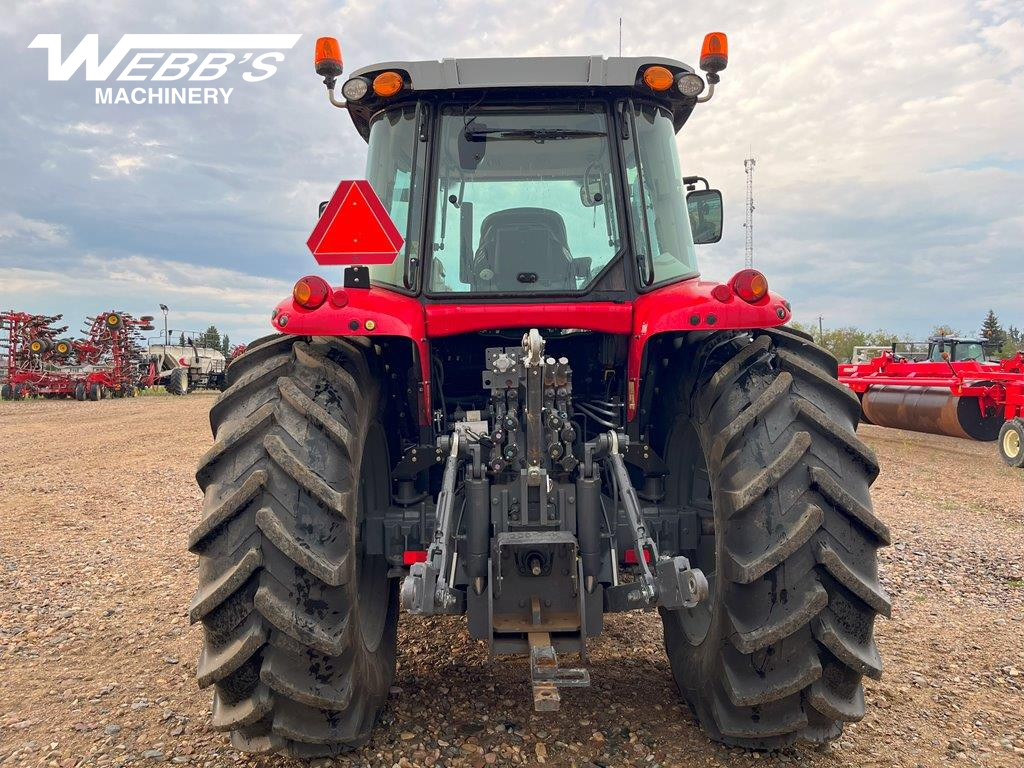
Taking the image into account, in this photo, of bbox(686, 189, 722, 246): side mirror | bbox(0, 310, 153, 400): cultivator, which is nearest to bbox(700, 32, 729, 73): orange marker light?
bbox(686, 189, 722, 246): side mirror

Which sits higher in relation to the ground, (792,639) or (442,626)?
(792,639)

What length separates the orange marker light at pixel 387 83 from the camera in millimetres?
2934

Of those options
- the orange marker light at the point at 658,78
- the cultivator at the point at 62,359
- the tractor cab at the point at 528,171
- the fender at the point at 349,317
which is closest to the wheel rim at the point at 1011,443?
the tractor cab at the point at 528,171

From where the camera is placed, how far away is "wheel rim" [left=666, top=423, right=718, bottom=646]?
2.87 metres

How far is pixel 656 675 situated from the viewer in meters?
3.22

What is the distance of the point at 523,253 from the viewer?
121 inches

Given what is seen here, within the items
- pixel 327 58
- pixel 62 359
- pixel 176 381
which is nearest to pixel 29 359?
pixel 62 359

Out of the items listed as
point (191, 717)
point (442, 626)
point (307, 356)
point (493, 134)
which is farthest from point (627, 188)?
point (191, 717)

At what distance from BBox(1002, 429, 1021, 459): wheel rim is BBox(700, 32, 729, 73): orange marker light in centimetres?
901

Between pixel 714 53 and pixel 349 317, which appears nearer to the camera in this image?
pixel 349 317

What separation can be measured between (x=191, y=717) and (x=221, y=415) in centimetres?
133

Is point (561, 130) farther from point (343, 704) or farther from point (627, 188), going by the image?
point (343, 704)

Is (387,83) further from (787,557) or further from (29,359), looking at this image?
(29,359)

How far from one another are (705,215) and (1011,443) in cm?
864
